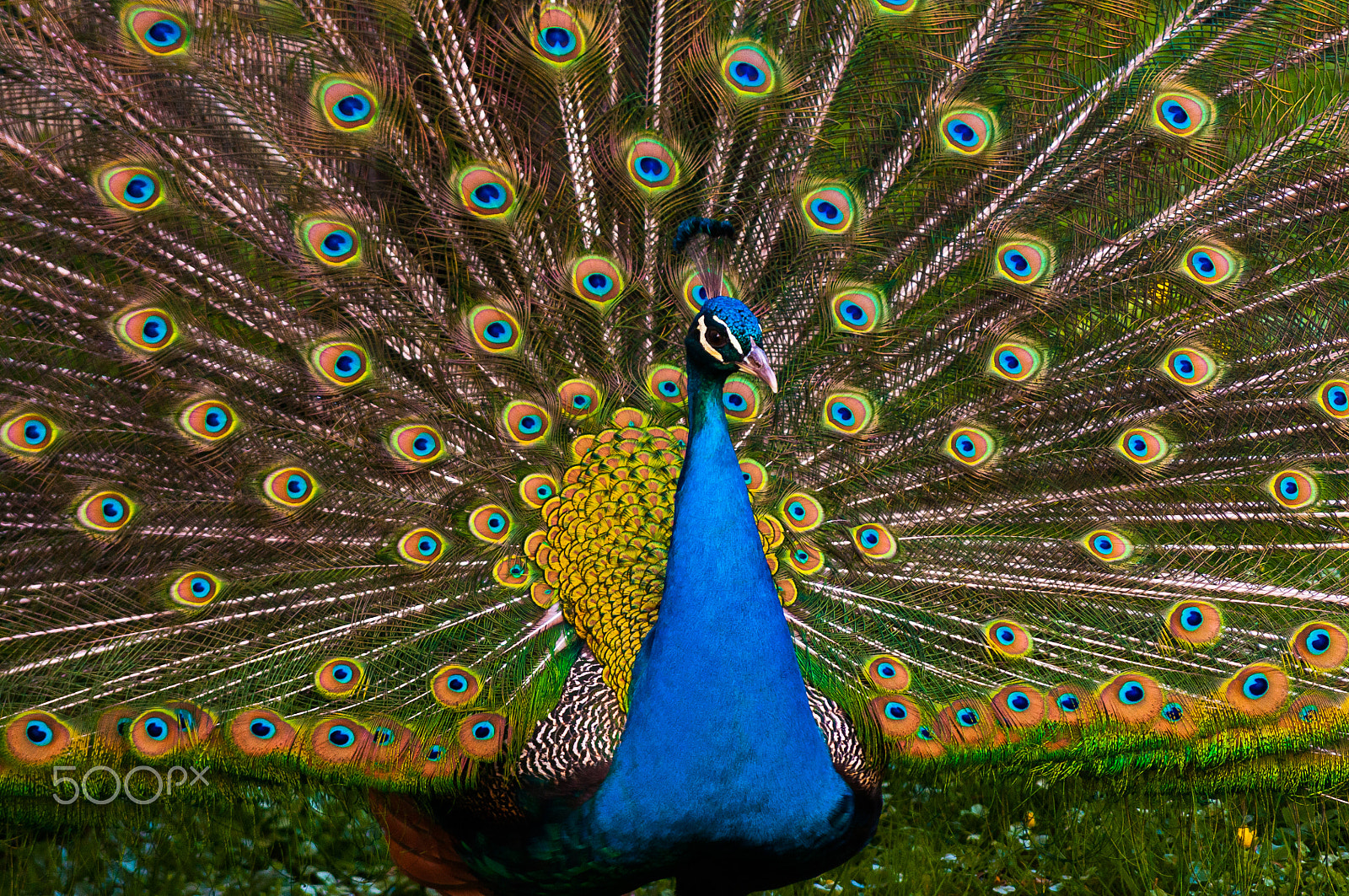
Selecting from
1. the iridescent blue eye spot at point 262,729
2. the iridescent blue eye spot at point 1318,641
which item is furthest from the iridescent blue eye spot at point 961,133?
the iridescent blue eye spot at point 262,729

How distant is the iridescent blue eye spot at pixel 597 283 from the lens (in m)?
2.46

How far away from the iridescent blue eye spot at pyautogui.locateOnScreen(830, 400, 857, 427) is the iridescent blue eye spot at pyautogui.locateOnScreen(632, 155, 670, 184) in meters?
0.60

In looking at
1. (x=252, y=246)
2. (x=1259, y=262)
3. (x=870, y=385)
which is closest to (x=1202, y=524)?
(x=1259, y=262)

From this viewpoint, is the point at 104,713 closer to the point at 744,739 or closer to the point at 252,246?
the point at 252,246

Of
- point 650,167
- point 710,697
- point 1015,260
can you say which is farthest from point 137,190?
point 1015,260

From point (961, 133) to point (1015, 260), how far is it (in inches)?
11.1

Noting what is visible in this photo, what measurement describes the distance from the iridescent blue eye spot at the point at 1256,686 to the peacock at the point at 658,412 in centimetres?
1

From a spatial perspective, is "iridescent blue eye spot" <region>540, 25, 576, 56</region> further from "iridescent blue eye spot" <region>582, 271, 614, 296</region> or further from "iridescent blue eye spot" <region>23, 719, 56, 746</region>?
"iridescent blue eye spot" <region>23, 719, 56, 746</region>

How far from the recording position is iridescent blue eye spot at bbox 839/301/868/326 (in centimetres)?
249

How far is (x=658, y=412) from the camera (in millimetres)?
2574

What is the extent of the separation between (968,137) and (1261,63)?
563mm

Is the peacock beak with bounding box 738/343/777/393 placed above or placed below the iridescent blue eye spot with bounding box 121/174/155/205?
below

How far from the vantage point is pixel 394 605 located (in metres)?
2.45

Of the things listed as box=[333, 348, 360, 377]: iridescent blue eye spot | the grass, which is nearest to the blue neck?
box=[333, 348, 360, 377]: iridescent blue eye spot
